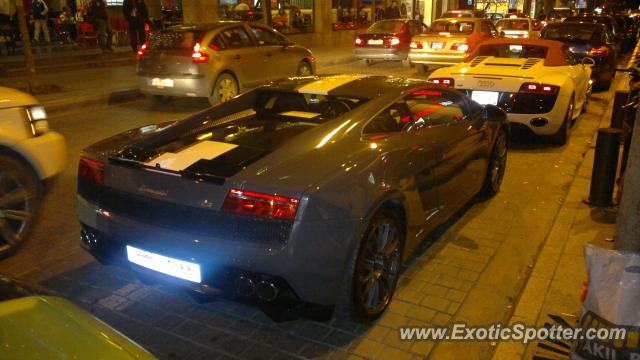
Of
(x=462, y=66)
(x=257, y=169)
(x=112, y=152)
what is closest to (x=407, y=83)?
(x=257, y=169)

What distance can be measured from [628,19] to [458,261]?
28925mm

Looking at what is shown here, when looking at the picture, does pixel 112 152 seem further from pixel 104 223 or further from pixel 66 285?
pixel 66 285

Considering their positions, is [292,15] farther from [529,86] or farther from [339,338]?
[339,338]

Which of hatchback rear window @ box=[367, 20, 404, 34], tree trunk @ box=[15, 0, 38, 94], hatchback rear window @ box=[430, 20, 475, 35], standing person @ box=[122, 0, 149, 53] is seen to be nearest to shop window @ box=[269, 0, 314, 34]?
hatchback rear window @ box=[367, 20, 404, 34]

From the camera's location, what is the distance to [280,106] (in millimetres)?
4738

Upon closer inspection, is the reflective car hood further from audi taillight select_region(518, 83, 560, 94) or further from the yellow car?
audi taillight select_region(518, 83, 560, 94)

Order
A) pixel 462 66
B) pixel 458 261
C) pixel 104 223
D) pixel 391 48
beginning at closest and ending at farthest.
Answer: pixel 104 223
pixel 458 261
pixel 462 66
pixel 391 48

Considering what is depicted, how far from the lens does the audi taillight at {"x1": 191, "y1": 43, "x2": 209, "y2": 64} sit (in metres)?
10.5

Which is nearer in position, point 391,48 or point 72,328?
point 72,328

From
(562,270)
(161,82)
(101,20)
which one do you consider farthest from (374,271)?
(101,20)

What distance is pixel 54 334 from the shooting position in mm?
2002

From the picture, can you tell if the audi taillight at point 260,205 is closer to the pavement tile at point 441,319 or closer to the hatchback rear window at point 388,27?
the pavement tile at point 441,319

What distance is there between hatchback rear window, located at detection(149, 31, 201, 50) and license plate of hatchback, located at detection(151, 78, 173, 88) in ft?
2.13

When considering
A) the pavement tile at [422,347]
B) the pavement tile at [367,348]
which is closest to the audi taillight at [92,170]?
the pavement tile at [367,348]
